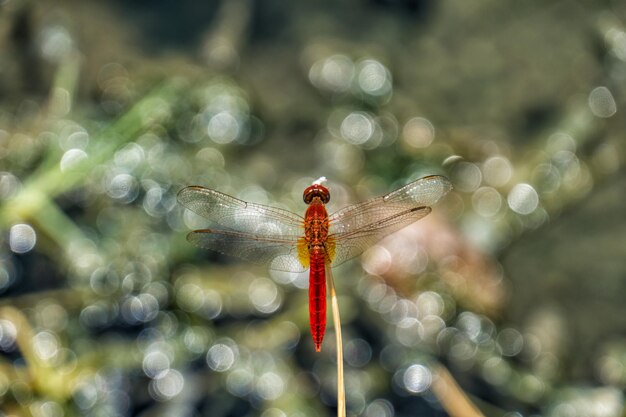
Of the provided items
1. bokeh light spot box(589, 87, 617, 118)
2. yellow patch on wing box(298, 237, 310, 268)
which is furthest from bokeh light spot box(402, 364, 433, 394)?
bokeh light spot box(589, 87, 617, 118)

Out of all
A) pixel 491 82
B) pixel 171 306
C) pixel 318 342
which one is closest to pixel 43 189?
pixel 171 306

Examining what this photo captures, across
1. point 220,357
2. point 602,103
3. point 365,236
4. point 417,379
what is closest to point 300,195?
point 220,357

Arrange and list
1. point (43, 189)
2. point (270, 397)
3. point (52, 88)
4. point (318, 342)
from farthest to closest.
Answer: point (52, 88) < point (43, 189) < point (270, 397) < point (318, 342)

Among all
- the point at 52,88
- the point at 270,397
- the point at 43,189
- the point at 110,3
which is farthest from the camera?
the point at 110,3

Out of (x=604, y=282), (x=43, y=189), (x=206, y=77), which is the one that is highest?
(x=206, y=77)

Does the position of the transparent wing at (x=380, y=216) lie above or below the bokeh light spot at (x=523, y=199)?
below

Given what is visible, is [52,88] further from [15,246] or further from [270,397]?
[270,397]

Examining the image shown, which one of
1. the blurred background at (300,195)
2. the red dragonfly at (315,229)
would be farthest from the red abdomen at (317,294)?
the blurred background at (300,195)

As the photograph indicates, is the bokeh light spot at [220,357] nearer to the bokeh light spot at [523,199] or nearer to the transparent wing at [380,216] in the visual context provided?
the transparent wing at [380,216]

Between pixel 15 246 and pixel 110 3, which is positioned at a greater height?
pixel 110 3
